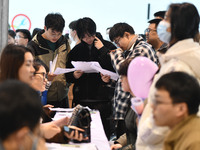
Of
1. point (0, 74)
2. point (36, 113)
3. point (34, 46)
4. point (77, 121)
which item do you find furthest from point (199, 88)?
point (34, 46)

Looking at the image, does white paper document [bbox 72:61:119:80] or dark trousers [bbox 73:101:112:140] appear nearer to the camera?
white paper document [bbox 72:61:119:80]

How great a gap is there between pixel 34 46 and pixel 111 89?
39.2 inches

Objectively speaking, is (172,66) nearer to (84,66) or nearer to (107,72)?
(107,72)

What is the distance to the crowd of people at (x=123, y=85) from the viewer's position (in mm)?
1165

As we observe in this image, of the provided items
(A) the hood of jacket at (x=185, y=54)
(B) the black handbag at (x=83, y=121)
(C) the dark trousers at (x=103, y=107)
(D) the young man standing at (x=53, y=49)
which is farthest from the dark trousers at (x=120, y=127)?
(A) the hood of jacket at (x=185, y=54)

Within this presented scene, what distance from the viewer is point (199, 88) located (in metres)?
1.62

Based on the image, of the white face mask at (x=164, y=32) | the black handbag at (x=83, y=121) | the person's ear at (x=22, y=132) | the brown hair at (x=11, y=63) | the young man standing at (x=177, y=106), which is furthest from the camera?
the black handbag at (x=83, y=121)

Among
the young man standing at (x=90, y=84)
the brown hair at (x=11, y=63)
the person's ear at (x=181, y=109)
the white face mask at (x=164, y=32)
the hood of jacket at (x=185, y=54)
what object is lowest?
the young man standing at (x=90, y=84)

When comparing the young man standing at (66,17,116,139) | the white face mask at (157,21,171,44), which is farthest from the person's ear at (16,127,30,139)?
the young man standing at (66,17,116,139)

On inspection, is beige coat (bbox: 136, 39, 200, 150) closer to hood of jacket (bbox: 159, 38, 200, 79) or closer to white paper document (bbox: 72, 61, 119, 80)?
hood of jacket (bbox: 159, 38, 200, 79)

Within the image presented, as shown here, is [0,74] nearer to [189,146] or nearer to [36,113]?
[36,113]

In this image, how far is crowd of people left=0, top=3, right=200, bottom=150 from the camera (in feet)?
3.82

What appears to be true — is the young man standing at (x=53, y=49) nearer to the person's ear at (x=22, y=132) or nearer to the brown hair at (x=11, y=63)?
the brown hair at (x=11, y=63)

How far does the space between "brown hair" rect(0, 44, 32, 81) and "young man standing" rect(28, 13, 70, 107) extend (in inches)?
68.1
